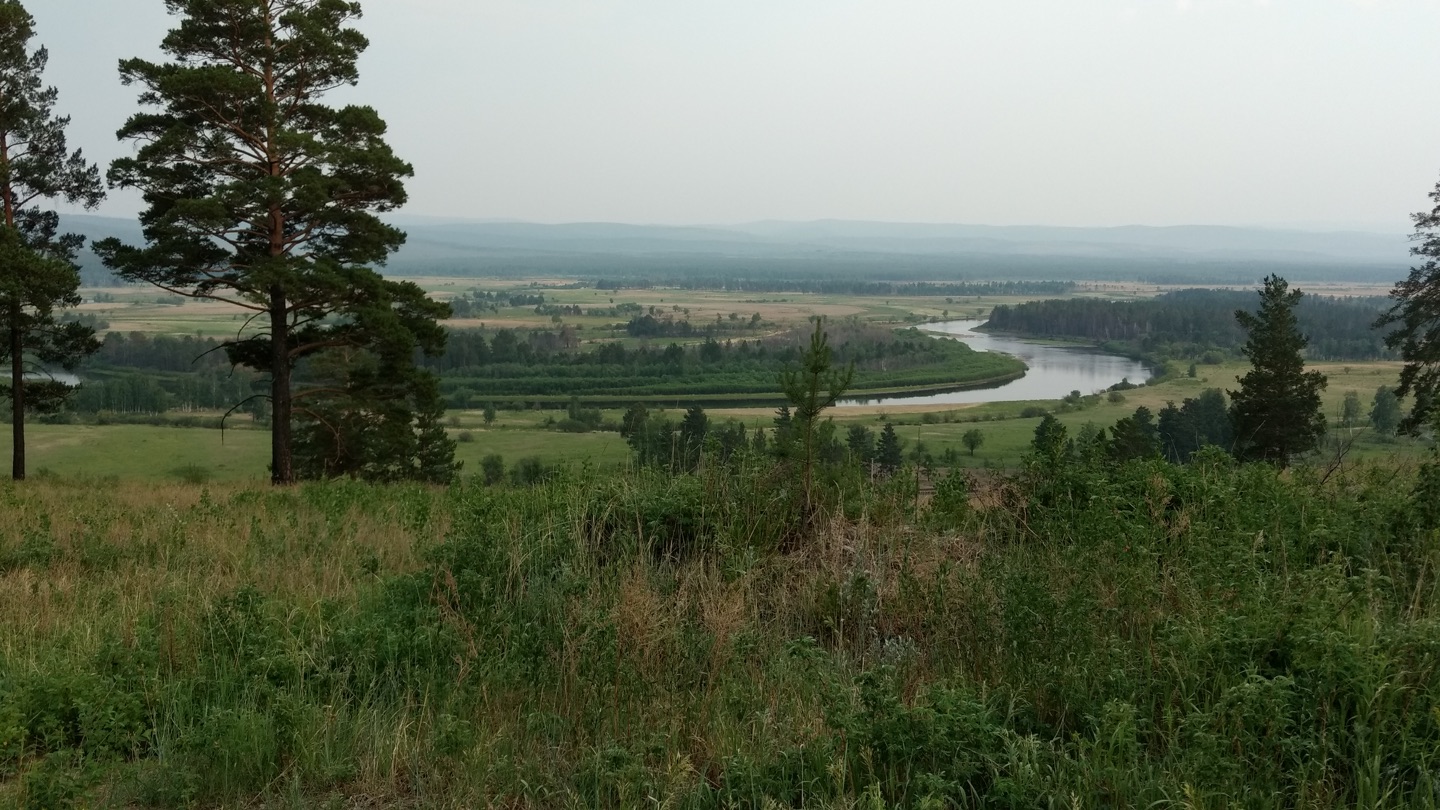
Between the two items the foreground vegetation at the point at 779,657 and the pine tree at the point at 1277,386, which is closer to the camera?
the foreground vegetation at the point at 779,657

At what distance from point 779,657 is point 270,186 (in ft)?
53.5

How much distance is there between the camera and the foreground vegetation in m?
3.40

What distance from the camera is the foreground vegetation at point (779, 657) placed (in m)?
3.40

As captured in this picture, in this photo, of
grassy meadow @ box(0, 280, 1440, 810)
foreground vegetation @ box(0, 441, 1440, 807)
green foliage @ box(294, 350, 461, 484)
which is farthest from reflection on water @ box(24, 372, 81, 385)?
foreground vegetation @ box(0, 441, 1440, 807)

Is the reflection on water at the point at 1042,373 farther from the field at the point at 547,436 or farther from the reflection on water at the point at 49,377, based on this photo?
the reflection on water at the point at 49,377

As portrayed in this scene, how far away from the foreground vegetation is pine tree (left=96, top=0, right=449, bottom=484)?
12753 millimetres

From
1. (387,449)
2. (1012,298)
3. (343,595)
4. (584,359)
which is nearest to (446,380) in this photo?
Result: (584,359)

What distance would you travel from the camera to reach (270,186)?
1748 cm

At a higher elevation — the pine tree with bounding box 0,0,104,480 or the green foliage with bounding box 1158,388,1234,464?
the pine tree with bounding box 0,0,104,480

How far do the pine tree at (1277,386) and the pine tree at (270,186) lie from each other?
1894 centimetres

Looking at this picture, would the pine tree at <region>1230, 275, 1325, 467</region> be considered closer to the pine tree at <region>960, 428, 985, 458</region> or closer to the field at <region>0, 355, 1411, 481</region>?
the field at <region>0, 355, 1411, 481</region>


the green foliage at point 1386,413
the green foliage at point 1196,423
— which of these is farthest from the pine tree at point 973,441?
the green foliage at point 1386,413

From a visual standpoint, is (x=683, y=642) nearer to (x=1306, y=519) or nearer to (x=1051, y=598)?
(x=1051, y=598)

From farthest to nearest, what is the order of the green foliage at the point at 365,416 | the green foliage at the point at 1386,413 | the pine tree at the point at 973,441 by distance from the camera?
the pine tree at the point at 973,441 < the green foliage at the point at 1386,413 < the green foliage at the point at 365,416
